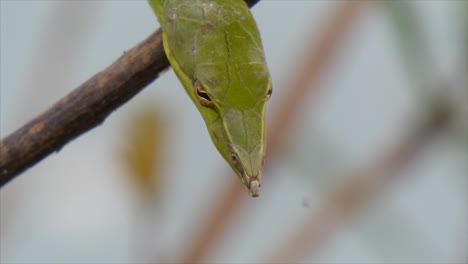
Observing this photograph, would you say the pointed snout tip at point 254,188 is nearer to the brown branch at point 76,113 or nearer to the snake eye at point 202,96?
the snake eye at point 202,96

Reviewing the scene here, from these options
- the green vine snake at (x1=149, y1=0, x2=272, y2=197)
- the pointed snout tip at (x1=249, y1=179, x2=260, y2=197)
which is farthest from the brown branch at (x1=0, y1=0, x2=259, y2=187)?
the pointed snout tip at (x1=249, y1=179, x2=260, y2=197)

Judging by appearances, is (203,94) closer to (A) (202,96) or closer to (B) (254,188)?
(A) (202,96)

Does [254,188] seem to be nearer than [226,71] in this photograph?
Yes

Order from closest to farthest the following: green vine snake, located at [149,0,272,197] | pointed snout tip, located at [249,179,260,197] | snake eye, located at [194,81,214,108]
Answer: pointed snout tip, located at [249,179,260,197], green vine snake, located at [149,0,272,197], snake eye, located at [194,81,214,108]

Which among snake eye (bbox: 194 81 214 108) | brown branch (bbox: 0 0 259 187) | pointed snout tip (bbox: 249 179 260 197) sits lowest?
pointed snout tip (bbox: 249 179 260 197)

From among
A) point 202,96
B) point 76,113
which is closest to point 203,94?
point 202,96

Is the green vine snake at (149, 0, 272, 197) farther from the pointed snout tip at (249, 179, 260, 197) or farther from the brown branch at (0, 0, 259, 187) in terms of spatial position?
the brown branch at (0, 0, 259, 187)

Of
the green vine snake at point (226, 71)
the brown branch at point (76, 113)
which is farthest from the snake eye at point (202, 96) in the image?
the brown branch at point (76, 113)
